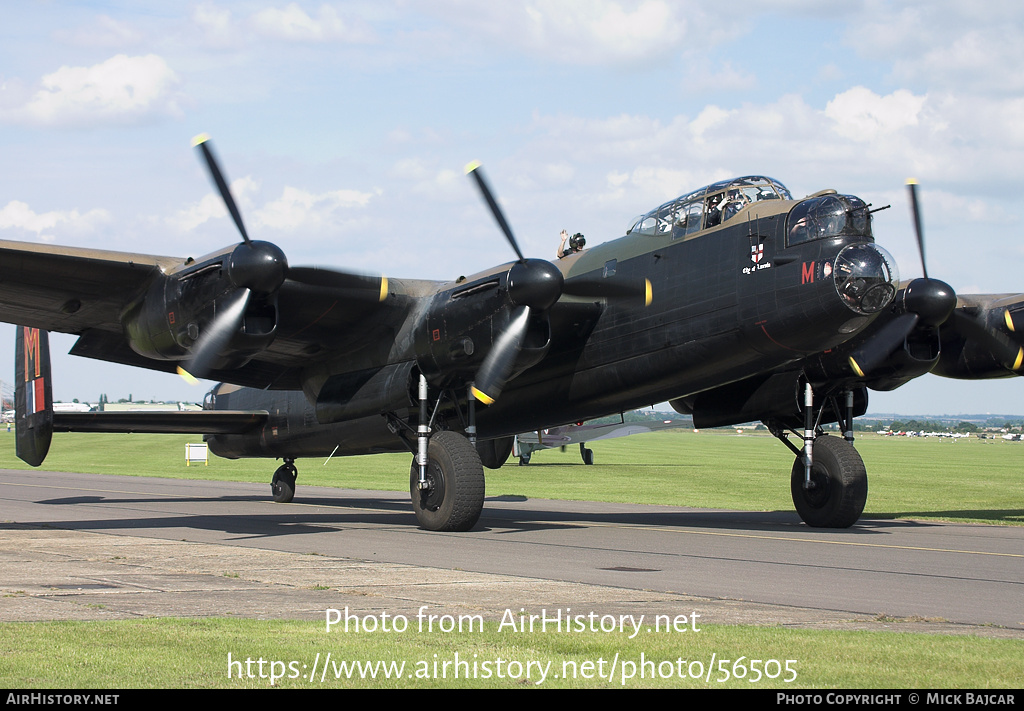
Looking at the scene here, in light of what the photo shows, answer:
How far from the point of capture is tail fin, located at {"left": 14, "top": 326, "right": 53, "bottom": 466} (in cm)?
2045

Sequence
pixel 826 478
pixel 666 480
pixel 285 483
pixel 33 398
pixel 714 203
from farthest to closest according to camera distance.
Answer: pixel 666 480 < pixel 285 483 < pixel 33 398 < pixel 826 478 < pixel 714 203

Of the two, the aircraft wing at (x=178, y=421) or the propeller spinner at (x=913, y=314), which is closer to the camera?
the propeller spinner at (x=913, y=314)

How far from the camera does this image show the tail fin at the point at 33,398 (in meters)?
20.5

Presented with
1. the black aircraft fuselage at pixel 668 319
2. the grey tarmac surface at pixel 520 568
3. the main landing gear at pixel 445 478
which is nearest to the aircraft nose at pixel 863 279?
the black aircraft fuselage at pixel 668 319

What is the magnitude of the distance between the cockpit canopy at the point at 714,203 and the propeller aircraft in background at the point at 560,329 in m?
0.03

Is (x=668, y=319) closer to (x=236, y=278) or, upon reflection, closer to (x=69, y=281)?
(x=236, y=278)

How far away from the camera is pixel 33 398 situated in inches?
819

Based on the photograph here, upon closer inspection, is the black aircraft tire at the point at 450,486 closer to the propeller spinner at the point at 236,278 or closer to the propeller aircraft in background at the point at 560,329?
the propeller aircraft in background at the point at 560,329

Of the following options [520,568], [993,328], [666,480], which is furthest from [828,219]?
[666,480]

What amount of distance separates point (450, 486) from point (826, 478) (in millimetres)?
7001

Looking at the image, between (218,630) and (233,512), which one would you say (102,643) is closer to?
(218,630)

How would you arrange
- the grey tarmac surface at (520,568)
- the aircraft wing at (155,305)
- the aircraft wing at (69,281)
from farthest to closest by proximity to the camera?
the aircraft wing at (155,305), the aircraft wing at (69,281), the grey tarmac surface at (520,568)

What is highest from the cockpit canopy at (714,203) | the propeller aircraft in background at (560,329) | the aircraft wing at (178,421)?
the cockpit canopy at (714,203)
